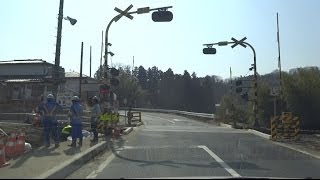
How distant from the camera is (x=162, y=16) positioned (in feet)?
84.8

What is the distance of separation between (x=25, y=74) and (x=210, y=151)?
205 ft

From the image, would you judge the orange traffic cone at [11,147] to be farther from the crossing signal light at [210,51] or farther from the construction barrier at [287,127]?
the crossing signal light at [210,51]

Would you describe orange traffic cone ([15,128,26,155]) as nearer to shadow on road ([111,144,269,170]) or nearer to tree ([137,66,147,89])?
shadow on road ([111,144,269,170])

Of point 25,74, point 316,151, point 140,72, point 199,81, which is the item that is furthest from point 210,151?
point 140,72

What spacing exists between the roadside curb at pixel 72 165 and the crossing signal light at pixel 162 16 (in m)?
7.84

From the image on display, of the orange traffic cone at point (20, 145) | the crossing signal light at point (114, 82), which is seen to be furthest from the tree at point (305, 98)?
the orange traffic cone at point (20, 145)

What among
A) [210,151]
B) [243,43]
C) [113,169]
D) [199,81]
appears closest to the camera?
[113,169]

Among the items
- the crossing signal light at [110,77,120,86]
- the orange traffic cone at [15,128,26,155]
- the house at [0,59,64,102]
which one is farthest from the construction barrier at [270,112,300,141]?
the house at [0,59,64,102]

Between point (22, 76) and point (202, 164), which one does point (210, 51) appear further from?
point (22, 76)

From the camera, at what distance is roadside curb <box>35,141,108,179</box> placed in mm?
11403

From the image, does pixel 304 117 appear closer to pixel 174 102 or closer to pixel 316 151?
pixel 316 151

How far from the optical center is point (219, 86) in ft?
493

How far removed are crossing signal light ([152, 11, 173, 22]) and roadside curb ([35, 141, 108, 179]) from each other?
25.7ft

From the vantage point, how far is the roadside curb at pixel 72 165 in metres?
11.4
